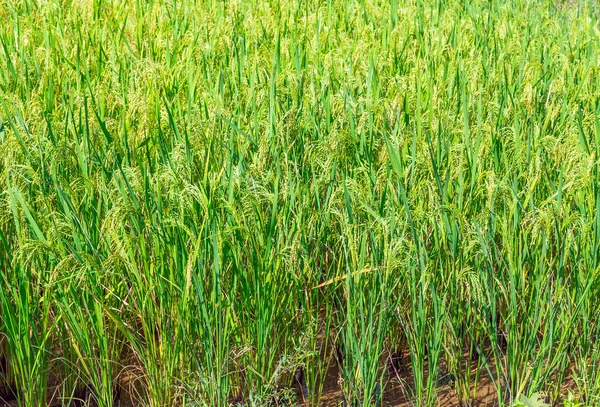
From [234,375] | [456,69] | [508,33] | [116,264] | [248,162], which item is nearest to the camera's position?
[116,264]

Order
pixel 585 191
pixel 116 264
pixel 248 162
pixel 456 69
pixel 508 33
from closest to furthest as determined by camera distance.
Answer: pixel 116 264, pixel 585 191, pixel 248 162, pixel 456 69, pixel 508 33

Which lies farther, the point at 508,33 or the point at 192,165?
the point at 508,33

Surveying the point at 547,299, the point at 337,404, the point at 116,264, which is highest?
the point at 116,264

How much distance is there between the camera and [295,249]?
2.04m

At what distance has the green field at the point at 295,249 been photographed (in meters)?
2.01

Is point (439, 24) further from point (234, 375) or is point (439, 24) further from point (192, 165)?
point (234, 375)

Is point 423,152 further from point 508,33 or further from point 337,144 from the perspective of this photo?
point 508,33

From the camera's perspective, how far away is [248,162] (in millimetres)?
2551

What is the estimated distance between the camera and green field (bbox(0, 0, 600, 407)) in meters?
2.01

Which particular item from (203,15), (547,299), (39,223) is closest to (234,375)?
(39,223)

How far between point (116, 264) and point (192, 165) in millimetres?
398

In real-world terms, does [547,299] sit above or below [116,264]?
below

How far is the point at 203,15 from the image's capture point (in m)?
4.02

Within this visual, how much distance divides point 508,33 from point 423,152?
5.43ft
